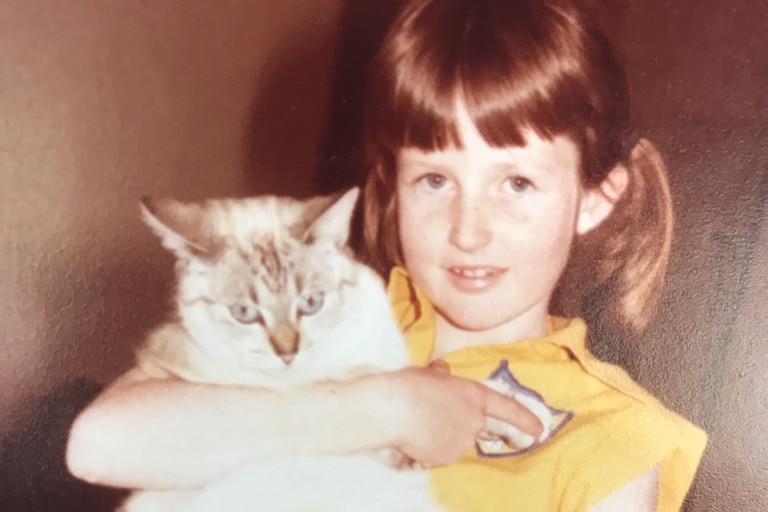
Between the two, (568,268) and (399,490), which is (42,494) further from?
(568,268)

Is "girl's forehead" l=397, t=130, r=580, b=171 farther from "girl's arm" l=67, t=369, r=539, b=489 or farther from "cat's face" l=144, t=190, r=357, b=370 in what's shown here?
"girl's arm" l=67, t=369, r=539, b=489

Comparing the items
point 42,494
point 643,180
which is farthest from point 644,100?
point 42,494

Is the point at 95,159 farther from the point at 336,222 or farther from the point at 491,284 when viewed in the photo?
the point at 491,284

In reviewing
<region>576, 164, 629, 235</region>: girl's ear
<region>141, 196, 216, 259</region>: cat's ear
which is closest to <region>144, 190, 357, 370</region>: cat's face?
<region>141, 196, 216, 259</region>: cat's ear

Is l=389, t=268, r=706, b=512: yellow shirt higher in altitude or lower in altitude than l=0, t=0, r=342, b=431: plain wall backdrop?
lower

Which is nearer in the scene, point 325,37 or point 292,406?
point 292,406

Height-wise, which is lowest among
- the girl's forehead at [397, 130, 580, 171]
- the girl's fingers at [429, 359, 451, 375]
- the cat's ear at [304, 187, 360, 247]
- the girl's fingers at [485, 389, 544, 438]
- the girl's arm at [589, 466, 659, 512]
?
the girl's arm at [589, 466, 659, 512]

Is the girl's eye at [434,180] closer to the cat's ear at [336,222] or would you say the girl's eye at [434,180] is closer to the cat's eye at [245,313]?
the cat's ear at [336,222]

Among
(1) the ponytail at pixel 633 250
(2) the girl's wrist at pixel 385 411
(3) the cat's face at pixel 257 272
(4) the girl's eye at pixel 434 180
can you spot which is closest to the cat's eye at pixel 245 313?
(3) the cat's face at pixel 257 272
